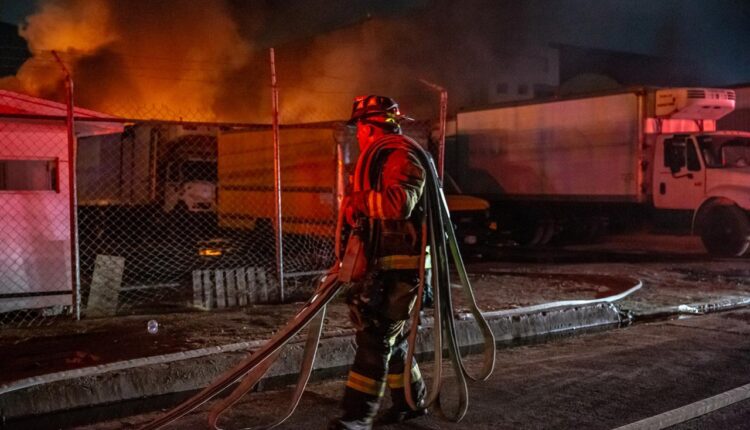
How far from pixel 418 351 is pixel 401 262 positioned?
8.14ft

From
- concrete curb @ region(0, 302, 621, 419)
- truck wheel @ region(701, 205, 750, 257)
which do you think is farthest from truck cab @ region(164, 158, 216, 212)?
concrete curb @ region(0, 302, 621, 419)

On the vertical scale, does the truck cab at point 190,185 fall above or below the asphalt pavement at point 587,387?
above

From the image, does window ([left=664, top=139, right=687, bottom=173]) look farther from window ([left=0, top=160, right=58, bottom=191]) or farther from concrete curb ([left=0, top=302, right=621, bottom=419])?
window ([left=0, top=160, right=58, bottom=191])

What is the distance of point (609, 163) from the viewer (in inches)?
561

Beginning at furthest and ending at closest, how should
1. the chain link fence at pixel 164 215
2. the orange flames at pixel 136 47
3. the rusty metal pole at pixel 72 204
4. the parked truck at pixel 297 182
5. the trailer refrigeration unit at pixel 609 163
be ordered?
the orange flames at pixel 136 47
the trailer refrigeration unit at pixel 609 163
the parked truck at pixel 297 182
the chain link fence at pixel 164 215
the rusty metal pole at pixel 72 204

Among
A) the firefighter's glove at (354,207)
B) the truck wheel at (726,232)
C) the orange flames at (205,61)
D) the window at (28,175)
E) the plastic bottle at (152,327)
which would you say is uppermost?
the orange flames at (205,61)

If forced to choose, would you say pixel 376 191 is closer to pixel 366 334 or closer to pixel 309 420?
pixel 366 334

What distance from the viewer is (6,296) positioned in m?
6.46

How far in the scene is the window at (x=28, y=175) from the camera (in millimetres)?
6648

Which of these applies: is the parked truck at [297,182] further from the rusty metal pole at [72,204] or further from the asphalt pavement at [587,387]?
the asphalt pavement at [587,387]

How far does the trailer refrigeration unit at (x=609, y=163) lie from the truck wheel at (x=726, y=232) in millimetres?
17

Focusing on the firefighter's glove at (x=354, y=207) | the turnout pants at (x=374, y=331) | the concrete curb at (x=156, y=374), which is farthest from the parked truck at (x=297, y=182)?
the turnout pants at (x=374, y=331)

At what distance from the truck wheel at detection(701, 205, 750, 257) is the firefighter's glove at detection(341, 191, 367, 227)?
34.3 feet

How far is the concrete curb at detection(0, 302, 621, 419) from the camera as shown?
4629 mm
